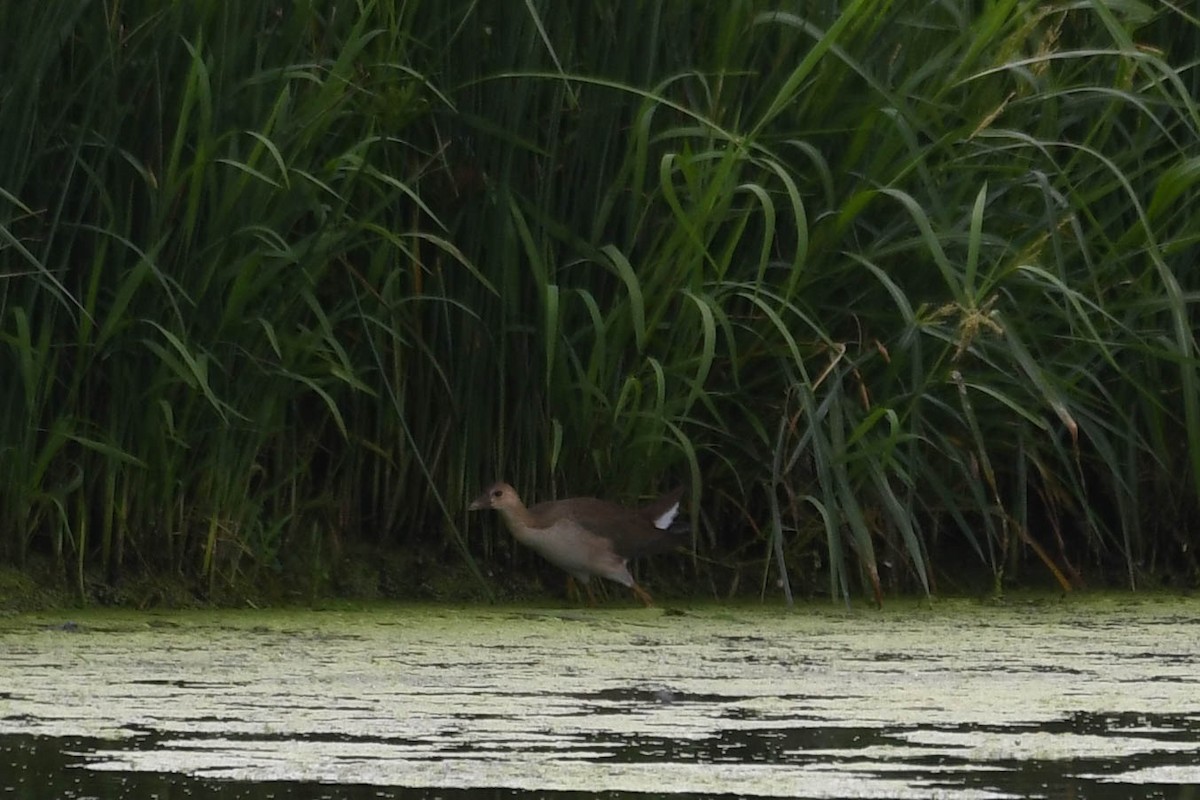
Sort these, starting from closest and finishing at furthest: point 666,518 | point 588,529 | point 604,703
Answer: point 604,703
point 588,529
point 666,518

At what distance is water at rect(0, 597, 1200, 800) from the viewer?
270 centimetres

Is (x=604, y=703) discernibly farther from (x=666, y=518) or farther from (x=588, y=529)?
(x=666, y=518)

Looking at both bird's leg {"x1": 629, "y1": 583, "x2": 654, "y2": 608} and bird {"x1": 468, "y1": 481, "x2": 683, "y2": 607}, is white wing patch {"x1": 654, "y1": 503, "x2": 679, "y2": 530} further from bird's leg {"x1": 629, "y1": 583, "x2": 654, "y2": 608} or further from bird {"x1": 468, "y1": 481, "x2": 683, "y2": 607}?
bird's leg {"x1": 629, "y1": 583, "x2": 654, "y2": 608}

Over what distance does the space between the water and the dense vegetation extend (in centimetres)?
26

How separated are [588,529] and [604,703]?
3.68 feet

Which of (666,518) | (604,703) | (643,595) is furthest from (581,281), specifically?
(604,703)

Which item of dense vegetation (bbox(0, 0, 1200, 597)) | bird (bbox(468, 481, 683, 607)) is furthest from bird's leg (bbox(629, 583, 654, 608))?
dense vegetation (bbox(0, 0, 1200, 597))

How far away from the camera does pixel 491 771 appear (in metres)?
2.74

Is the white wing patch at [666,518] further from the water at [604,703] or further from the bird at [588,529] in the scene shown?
the water at [604,703]

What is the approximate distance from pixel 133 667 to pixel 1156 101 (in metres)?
2.20

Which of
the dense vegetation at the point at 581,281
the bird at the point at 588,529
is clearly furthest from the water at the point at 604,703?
the dense vegetation at the point at 581,281

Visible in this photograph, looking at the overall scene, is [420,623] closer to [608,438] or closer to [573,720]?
[608,438]

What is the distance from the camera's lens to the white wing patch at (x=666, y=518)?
180 inches

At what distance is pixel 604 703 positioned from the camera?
3.31 m
